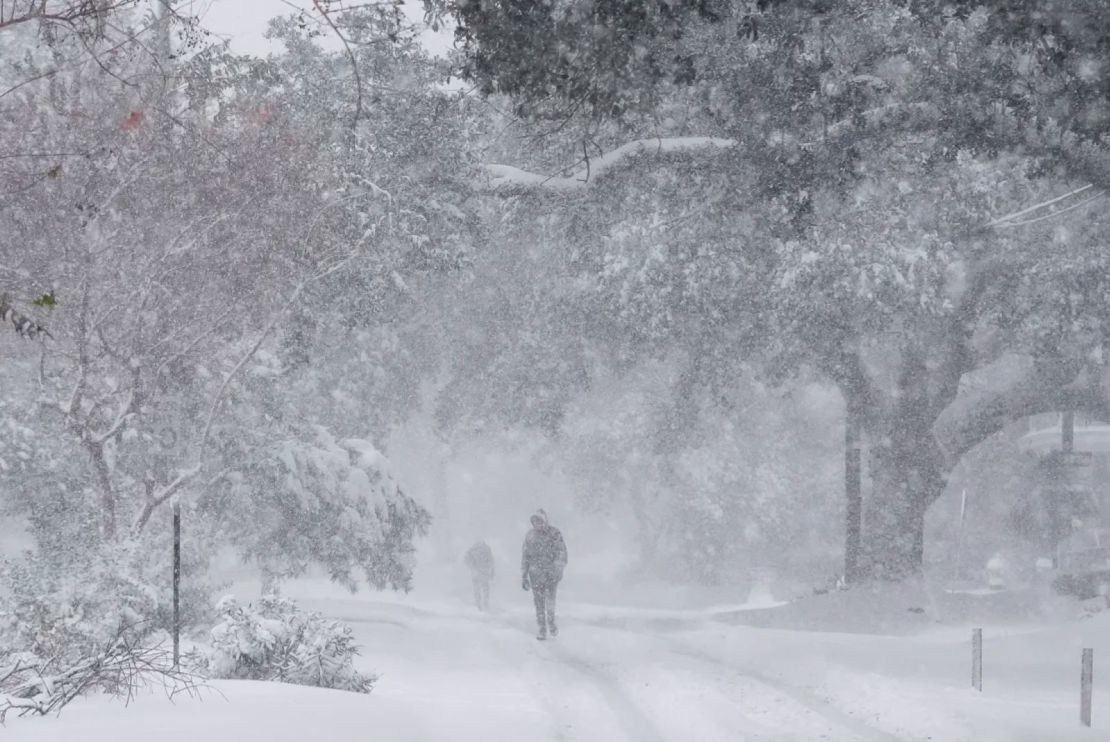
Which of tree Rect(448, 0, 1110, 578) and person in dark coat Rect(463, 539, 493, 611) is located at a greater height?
tree Rect(448, 0, 1110, 578)

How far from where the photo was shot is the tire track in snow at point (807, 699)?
31.5ft

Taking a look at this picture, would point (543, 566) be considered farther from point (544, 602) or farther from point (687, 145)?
point (687, 145)

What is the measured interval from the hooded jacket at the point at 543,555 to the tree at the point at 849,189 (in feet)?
14.1

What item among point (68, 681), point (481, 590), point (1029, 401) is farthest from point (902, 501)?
point (68, 681)

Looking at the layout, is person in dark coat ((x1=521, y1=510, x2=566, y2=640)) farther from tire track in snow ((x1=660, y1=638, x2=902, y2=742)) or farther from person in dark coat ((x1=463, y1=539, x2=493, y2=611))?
person in dark coat ((x1=463, y1=539, x2=493, y2=611))

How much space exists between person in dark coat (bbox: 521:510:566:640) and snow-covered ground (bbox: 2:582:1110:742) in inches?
15.7

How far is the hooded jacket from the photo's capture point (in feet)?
52.6

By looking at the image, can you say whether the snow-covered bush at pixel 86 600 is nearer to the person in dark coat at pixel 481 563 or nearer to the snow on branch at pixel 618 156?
the snow on branch at pixel 618 156

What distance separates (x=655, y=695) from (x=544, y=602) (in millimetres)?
4972

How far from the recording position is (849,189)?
11.4 m

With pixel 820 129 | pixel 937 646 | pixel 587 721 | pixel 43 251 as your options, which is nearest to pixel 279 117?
pixel 43 251

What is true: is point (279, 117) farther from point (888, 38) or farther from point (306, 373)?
point (306, 373)

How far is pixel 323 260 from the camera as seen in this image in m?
16.0

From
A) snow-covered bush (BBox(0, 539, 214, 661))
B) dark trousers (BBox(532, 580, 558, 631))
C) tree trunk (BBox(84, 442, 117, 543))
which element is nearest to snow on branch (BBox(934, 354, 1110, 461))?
dark trousers (BBox(532, 580, 558, 631))
